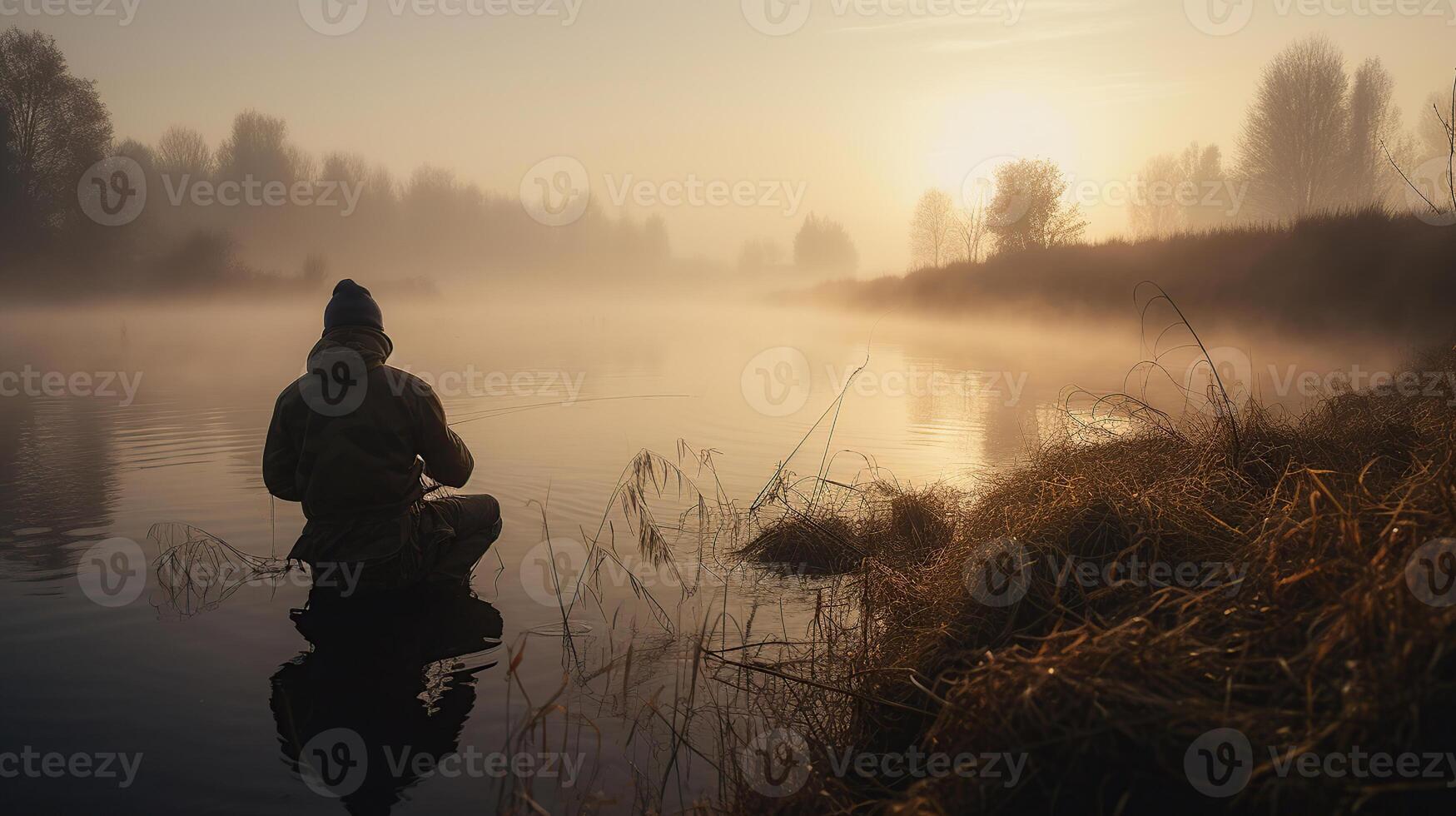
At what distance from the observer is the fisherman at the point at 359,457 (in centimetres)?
518

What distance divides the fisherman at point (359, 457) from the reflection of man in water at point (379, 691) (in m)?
0.28

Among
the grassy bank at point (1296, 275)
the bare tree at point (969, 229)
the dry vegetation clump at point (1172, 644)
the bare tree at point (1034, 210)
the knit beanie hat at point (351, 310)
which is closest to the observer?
the dry vegetation clump at point (1172, 644)

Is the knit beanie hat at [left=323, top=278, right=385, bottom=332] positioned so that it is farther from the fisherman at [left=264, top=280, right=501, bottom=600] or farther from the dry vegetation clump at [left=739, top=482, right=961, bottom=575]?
the dry vegetation clump at [left=739, top=482, right=961, bottom=575]

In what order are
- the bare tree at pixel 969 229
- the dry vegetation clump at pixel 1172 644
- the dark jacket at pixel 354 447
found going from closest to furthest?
the dry vegetation clump at pixel 1172 644 < the dark jacket at pixel 354 447 < the bare tree at pixel 969 229

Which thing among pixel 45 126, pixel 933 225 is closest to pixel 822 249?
pixel 933 225

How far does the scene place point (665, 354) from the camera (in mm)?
28562

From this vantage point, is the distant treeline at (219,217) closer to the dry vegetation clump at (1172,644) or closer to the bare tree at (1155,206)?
the dry vegetation clump at (1172,644)

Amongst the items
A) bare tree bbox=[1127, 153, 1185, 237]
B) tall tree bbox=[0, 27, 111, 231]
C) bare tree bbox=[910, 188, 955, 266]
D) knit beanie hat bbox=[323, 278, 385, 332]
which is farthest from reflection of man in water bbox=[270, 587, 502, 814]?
bare tree bbox=[1127, 153, 1185, 237]

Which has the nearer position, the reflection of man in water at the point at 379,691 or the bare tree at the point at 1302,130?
the reflection of man in water at the point at 379,691

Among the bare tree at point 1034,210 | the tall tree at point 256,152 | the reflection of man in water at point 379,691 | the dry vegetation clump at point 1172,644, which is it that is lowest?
the reflection of man in water at point 379,691

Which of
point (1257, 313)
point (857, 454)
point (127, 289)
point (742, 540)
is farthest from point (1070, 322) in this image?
point (127, 289)

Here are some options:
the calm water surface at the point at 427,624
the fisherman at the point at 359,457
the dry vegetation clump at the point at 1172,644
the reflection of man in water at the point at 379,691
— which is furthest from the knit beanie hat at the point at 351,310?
the dry vegetation clump at the point at 1172,644

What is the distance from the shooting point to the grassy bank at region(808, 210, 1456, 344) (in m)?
19.0

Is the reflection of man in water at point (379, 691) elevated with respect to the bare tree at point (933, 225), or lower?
lower
